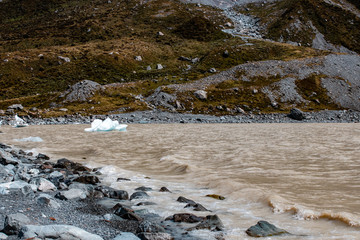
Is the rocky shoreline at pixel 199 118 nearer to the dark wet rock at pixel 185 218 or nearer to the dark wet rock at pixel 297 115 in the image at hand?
the dark wet rock at pixel 297 115

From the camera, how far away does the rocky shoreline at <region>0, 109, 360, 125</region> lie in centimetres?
6656

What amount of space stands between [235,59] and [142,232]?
13899 cm

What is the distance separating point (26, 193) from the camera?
8922 millimetres

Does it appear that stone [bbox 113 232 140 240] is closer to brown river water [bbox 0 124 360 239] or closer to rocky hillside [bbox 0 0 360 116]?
brown river water [bbox 0 124 360 239]

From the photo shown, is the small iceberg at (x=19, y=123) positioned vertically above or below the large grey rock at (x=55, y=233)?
below

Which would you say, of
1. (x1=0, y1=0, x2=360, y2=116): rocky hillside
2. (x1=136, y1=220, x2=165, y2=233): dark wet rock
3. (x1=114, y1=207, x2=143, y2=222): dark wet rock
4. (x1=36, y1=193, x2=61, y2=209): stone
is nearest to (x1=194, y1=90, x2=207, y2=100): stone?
(x1=0, y1=0, x2=360, y2=116): rocky hillside

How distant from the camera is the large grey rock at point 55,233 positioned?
18.1ft

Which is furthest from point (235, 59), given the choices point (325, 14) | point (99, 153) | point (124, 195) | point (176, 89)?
point (124, 195)

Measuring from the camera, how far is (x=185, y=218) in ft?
25.1

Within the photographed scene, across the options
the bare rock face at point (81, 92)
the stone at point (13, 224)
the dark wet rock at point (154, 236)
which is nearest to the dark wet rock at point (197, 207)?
the dark wet rock at point (154, 236)

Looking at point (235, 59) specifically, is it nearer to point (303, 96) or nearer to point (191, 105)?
point (303, 96)

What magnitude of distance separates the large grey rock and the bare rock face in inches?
3272

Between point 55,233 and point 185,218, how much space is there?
3326mm

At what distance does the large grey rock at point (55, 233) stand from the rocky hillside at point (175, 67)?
72365 millimetres
